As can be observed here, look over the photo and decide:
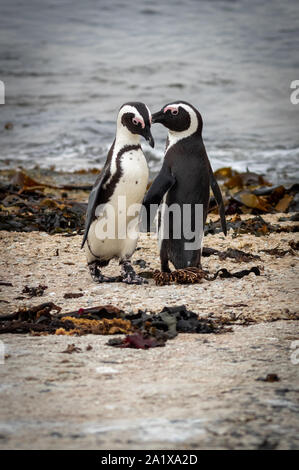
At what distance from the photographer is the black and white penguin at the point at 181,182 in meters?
4.48

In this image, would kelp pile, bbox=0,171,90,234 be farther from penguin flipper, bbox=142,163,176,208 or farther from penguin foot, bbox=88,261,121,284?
penguin flipper, bbox=142,163,176,208

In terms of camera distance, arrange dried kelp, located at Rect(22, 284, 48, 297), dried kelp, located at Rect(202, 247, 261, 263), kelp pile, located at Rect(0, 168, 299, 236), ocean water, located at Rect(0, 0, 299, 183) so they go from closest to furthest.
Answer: dried kelp, located at Rect(22, 284, 48, 297) < dried kelp, located at Rect(202, 247, 261, 263) < kelp pile, located at Rect(0, 168, 299, 236) < ocean water, located at Rect(0, 0, 299, 183)

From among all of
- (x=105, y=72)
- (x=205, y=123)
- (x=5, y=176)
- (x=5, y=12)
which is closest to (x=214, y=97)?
(x=205, y=123)

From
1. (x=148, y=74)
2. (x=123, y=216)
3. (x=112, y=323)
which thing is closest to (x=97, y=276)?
(x=123, y=216)

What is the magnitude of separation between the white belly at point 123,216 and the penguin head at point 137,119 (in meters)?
0.16

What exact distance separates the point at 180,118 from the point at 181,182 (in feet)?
1.43

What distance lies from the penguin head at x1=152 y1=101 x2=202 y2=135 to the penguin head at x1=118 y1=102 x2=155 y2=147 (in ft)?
0.62

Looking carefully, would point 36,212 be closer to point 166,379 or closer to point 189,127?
point 189,127

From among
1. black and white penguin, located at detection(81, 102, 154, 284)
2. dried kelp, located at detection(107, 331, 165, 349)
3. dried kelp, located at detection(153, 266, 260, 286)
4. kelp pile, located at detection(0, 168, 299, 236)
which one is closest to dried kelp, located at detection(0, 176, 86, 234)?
kelp pile, located at detection(0, 168, 299, 236)

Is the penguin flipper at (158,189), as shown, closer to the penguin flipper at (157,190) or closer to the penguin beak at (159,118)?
the penguin flipper at (157,190)

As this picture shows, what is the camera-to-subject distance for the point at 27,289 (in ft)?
13.9

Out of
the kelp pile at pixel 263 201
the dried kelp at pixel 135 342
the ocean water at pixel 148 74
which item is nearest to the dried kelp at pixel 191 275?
the dried kelp at pixel 135 342

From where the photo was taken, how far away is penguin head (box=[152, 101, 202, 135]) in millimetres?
4527
